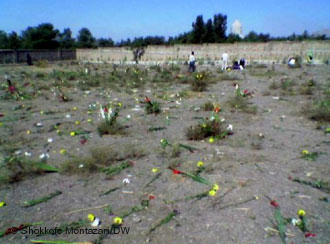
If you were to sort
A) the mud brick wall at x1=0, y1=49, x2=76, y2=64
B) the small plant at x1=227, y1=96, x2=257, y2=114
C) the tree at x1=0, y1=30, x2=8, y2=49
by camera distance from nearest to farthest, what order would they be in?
the small plant at x1=227, y1=96, x2=257, y2=114 → the mud brick wall at x1=0, y1=49, x2=76, y2=64 → the tree at x1=0, y1=30, x2=8, y2=49

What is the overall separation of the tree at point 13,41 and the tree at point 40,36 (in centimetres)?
99

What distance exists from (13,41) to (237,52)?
110ft

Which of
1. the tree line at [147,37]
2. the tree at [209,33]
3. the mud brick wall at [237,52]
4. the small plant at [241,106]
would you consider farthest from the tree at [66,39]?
the small plant at [241,106]

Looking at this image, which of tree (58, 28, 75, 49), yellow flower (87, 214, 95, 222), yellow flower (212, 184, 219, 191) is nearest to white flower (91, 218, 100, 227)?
yellow flower (87, 214, 95, 222)

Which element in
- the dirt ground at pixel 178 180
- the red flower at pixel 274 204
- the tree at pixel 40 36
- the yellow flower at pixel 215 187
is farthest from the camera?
the tree at pixel 40 36

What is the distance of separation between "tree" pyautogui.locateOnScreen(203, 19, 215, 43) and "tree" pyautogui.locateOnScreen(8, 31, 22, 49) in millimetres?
27894

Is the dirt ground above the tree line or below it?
below

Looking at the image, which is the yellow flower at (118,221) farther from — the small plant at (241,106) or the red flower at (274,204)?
the small plant at (241,106)

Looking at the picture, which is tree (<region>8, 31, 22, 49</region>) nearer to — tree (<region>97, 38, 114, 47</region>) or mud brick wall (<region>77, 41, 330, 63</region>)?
tree (<region>97, 38, 114, 47</region>)

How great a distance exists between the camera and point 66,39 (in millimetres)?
49344

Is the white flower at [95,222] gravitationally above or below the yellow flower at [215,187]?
below

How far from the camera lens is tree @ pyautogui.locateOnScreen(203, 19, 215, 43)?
43906 mm

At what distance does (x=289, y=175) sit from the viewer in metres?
2.94

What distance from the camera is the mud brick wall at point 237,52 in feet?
64.2
